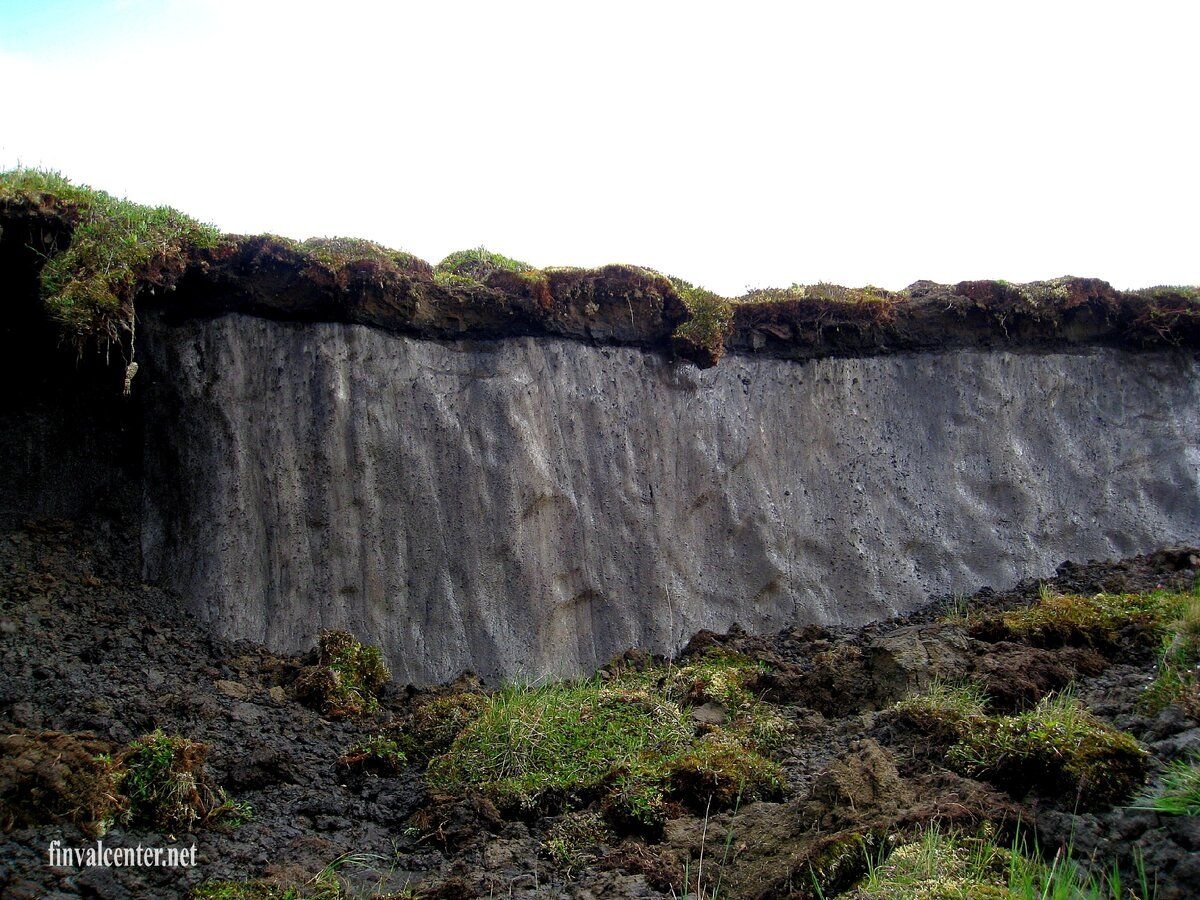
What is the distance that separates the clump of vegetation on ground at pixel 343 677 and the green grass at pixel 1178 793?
5796 mm

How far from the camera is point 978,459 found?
11961 mm

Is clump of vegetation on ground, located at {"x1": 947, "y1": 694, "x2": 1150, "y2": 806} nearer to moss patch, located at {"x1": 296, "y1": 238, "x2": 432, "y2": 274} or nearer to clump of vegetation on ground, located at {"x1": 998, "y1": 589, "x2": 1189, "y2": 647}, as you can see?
clump of vegetation on ground, located at {"x1": 998, "y1": 589, "x2": 1189, "y2": 647}

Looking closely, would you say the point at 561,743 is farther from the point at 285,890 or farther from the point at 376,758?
the point at 285,890

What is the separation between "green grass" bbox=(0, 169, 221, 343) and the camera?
26.0 feet

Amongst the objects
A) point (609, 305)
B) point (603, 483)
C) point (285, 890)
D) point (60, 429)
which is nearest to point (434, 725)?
point (285, 890)

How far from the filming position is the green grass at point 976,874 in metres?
4.27

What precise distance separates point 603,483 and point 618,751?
4.13 metres

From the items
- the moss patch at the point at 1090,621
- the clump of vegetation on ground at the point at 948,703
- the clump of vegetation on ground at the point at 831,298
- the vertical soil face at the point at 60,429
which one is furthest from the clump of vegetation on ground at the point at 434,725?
the clump of vegetation on ground at the point at 831,298

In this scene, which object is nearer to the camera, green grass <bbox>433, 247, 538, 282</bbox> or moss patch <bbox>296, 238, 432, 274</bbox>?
moss patch <bbox>296, 238, 432, 274</bbox>

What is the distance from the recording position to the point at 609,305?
10992 mm

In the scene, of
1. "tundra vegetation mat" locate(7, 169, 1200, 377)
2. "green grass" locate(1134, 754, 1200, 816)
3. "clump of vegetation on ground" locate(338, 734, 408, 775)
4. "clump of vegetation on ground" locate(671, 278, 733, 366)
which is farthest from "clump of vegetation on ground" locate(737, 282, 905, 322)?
"green grass" locate(1134, 754, 1200, 816)

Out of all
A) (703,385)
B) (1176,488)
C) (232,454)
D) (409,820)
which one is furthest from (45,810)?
(1176,488)

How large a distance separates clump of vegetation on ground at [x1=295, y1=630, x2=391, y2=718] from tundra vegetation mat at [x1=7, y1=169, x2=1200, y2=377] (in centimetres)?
328

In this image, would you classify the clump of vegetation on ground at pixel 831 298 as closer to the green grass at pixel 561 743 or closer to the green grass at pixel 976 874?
the green grass at pixel 561 743
